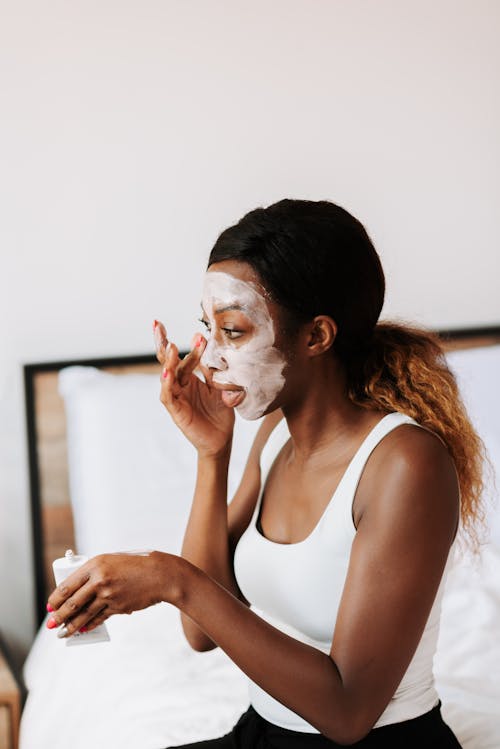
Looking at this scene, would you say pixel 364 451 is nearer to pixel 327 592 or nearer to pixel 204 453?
pixel 327 592

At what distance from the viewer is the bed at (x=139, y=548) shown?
1581mm

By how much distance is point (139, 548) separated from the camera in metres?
1.99

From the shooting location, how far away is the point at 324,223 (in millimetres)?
1212

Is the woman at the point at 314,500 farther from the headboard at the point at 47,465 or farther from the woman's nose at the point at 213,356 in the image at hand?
the headboard at the point at 47,465

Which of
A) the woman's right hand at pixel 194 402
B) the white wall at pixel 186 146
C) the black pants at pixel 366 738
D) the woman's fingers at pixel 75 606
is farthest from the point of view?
the white wall at pixel 186 146

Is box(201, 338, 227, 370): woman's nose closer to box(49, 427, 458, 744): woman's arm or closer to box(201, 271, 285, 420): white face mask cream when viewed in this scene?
box(201, 271, 285, 420): white face mask cream

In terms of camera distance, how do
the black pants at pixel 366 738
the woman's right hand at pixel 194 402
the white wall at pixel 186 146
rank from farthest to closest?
the white wall at pixel 186 146 → the woman's right hand at pixel 194 402 → the black pants at pixel 366 738

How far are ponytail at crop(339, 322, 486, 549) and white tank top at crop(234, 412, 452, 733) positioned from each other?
40 millimetres

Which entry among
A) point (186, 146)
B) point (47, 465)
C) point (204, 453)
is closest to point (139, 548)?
point (47, 465)

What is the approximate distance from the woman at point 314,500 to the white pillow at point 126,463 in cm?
70

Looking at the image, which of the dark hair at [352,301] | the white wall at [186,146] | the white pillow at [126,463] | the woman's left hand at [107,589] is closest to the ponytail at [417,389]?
the dark hair at [352,301]

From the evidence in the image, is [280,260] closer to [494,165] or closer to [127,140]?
[127,140]

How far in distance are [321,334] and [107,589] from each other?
45cm

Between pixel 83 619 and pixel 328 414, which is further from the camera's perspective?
pixel 328 414
